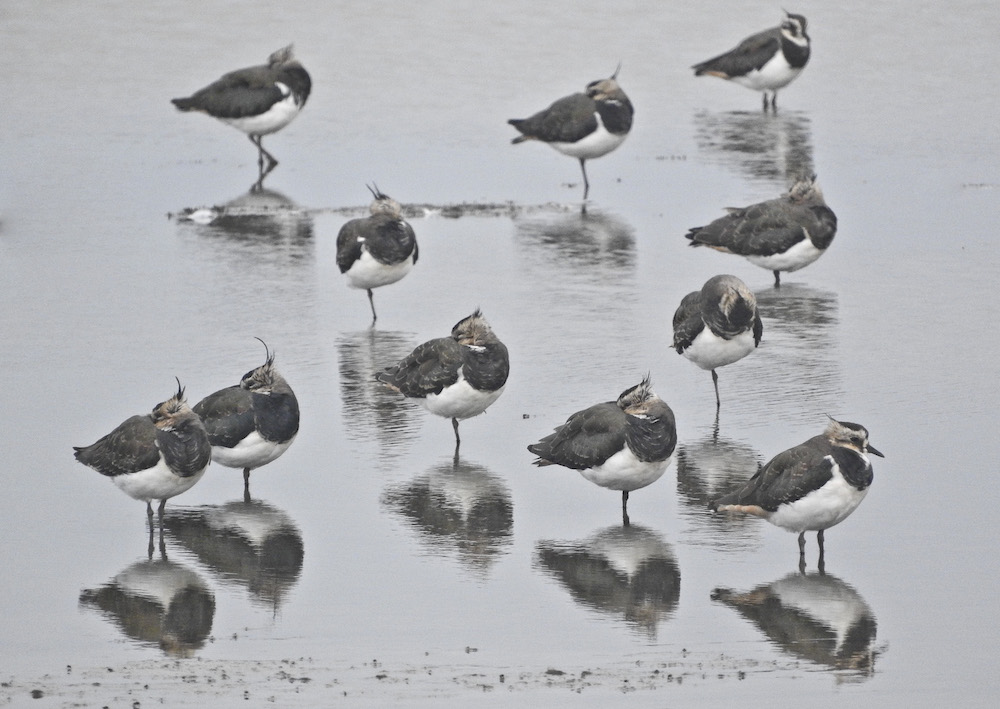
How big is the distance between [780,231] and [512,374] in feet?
14.1

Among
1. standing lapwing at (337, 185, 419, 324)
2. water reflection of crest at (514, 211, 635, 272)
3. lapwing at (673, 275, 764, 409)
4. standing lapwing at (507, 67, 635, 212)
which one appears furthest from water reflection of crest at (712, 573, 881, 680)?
standing lapwing at (507, 67, 635, 212)

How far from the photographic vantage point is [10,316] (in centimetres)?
1752

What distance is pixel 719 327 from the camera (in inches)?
588

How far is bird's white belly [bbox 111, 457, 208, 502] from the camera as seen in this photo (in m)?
11.7

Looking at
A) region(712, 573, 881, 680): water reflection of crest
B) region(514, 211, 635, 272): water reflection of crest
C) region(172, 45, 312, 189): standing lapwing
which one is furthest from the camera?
region(172, 45, 312, 189): standing lapwing

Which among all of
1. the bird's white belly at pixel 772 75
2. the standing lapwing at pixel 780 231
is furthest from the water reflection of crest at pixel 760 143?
the standing lapwing at pixel 780 231

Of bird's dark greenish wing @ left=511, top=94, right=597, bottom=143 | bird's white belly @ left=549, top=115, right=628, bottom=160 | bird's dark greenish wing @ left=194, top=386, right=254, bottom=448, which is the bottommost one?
bird's dark greenish wing @ left=194, top=386, right=254, bottom=448

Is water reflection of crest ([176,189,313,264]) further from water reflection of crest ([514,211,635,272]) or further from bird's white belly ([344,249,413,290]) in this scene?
water reflection of crest ([514,211,635,272])

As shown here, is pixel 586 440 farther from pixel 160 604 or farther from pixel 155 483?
pixel 160 604

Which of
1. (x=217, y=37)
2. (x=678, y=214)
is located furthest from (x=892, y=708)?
(x=217, y=37)

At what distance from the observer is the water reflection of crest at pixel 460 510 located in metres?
11.8

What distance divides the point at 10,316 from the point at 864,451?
9.86m

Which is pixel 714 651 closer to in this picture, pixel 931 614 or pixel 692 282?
pixel 931 614

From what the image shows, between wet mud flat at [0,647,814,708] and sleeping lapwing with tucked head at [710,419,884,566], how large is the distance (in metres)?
1.71
